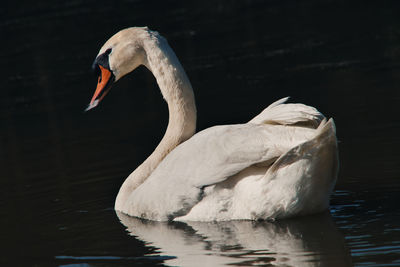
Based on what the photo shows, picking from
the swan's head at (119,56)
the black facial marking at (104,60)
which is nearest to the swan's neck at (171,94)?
the swan's head at (119,56)

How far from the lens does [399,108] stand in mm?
11617

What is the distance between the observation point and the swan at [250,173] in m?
7.01

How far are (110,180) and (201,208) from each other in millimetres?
2580

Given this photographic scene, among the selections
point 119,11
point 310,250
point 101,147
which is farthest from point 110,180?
point 119,11

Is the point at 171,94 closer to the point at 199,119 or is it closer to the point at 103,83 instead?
the point at 103,83

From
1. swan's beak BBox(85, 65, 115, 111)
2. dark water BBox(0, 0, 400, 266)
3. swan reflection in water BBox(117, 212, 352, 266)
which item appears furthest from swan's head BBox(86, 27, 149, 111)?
swan reflection in water BBox(117, 212, 352, 266)

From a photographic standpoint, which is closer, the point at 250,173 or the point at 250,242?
the point at 250,242

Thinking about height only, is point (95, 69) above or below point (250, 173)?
above

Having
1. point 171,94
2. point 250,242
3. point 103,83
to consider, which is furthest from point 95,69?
point 250,242

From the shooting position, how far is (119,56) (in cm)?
906

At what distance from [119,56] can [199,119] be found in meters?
4.53

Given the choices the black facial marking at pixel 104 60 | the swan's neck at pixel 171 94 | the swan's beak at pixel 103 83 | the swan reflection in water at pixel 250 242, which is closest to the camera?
the swan reflection in water at pixel 250 242

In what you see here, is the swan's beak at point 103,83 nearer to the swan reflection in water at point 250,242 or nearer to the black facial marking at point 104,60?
the black facial marking at point 104,60

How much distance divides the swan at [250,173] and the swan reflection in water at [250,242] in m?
0.12
